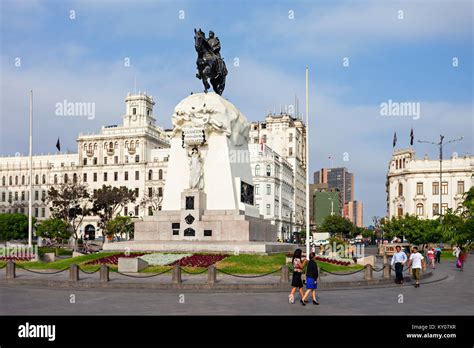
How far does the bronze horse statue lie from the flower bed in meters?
11.6

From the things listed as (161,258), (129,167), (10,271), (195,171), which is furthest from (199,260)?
(129,167)

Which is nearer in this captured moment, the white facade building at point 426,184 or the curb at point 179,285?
the curb at point 179,285

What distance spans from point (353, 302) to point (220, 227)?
46.3ft

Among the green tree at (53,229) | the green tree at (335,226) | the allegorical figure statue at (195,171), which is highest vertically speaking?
the allegorical figure statue at (195,171)

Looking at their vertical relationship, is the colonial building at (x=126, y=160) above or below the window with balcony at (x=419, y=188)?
above

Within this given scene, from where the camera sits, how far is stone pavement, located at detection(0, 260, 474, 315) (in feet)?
53.0

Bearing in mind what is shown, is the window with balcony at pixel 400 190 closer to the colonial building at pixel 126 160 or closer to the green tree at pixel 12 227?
the colonial building at pixel 126 160

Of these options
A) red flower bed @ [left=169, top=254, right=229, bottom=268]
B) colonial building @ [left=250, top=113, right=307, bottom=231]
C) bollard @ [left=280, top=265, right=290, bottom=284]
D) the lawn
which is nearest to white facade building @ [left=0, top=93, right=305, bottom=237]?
colonial building @ [left=250, top=113, right=307, bottom=231]

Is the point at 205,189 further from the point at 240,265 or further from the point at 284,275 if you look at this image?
the point at 284,275

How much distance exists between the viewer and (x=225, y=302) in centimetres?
1808

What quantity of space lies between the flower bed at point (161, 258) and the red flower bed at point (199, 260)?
1.28 feet

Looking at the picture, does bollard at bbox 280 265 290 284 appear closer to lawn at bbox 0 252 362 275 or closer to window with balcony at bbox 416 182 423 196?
lawn at bbox 0 252 362 275

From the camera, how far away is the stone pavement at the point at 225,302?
16141 millimetres

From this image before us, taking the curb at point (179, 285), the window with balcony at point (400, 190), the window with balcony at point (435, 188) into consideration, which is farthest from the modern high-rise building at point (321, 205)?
the curb at point (179, 285)
